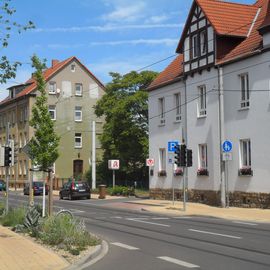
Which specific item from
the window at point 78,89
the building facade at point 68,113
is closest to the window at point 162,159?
the building facade at point 68,113

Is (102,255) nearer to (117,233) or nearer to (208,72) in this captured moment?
(117,233)

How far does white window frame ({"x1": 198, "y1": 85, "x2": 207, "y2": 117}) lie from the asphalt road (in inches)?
495

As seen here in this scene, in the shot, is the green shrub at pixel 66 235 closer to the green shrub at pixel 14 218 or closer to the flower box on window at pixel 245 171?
the green shrub at pixel 14 218

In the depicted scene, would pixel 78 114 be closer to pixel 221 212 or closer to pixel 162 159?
pixel 162 159

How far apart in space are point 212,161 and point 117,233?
572 inches

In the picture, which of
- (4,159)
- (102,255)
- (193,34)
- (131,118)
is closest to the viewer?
(102,255)

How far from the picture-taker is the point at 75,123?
69250mm

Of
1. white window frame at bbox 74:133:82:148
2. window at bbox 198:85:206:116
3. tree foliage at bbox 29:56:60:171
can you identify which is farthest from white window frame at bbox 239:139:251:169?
white window frame at bbox 74:133:82:148

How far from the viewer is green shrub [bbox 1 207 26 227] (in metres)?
17.0

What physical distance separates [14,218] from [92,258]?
721 cm

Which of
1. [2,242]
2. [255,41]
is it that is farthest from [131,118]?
[2,242]

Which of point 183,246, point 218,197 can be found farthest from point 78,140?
point 183,246

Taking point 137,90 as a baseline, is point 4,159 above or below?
below

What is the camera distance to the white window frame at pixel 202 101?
31.3m
